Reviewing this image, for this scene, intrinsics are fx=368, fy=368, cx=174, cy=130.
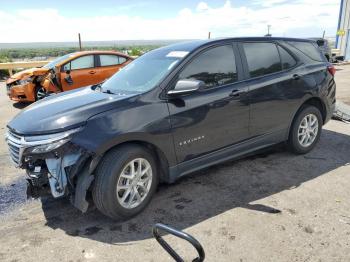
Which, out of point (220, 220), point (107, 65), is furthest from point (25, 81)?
point (220, 220)

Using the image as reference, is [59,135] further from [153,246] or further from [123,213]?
[153,246]

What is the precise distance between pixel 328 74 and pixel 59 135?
414cm

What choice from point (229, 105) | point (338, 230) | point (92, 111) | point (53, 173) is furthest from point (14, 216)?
point (338, 230)

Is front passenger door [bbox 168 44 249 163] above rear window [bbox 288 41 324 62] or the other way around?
the other way around

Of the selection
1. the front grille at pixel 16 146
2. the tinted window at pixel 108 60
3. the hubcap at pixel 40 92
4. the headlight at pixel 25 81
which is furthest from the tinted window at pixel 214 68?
the headlight at pixel 25 81

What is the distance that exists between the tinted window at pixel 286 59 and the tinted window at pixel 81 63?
685 cm

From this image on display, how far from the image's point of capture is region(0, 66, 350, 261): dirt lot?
3152 millimetres

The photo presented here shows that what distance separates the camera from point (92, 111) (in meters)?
3.50

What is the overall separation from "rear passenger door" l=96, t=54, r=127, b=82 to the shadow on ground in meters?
6.51

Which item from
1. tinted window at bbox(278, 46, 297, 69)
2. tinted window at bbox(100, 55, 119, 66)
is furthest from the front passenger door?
tinted window at bbox(100, 55, 119, 66)

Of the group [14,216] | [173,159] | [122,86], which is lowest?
[14,216]

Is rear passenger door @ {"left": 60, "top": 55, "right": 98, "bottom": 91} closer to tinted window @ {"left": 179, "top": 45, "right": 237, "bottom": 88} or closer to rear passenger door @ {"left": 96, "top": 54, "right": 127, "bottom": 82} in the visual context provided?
rear passenger door @ {"left": 96, "top": 54, "right": 127, "bottom": 82}

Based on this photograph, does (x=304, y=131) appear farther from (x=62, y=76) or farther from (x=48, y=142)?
(x=62, y=76)

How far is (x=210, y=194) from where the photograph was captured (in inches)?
166
